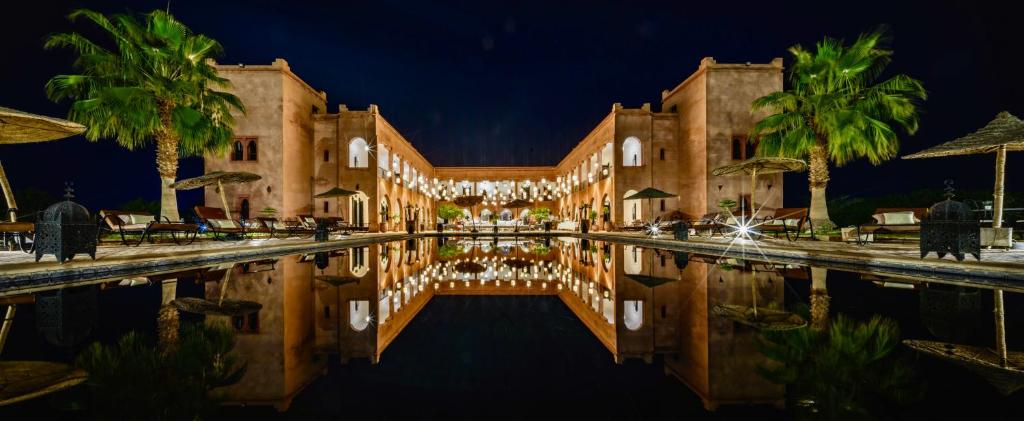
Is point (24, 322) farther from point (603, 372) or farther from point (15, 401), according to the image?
point (603, 372)

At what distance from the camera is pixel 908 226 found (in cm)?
955

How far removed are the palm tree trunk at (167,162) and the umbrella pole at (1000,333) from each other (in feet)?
57.3

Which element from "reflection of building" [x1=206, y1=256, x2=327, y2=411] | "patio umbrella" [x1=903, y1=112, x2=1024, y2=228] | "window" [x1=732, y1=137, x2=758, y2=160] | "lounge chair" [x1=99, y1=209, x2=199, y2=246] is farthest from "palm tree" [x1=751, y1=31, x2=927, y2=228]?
"lounge chair" [x1=99, y1=209, x2=199, y2=246]

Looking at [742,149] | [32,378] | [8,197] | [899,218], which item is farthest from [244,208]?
[899,218]

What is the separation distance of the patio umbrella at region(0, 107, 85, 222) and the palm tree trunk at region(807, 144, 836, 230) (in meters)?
19.7

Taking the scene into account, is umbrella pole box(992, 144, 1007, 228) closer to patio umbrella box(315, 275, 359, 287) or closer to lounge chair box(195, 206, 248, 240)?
patio umbrella box(315, 275, 359, 287)

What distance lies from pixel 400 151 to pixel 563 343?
29886 mm

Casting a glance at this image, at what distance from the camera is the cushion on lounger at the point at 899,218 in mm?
10757

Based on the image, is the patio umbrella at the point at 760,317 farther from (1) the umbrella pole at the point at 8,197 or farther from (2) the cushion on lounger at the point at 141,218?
(2) the cushion on lounger at the point at 141,218

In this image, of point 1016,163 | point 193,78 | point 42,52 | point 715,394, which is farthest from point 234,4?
point 1016,163

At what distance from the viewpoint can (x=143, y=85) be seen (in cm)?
1323

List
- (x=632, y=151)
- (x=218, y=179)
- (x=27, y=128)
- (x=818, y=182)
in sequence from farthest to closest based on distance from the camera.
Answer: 1. (x=632, y=151)
2. (x=218, y=179)
3. (x=818, y=182)
4. (x=27, y=128)

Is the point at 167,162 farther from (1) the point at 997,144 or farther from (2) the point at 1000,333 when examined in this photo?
(1) the point at 997,144

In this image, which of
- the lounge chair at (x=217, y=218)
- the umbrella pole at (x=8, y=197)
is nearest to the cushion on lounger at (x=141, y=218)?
the lounge chair at (x=217, y=218)
